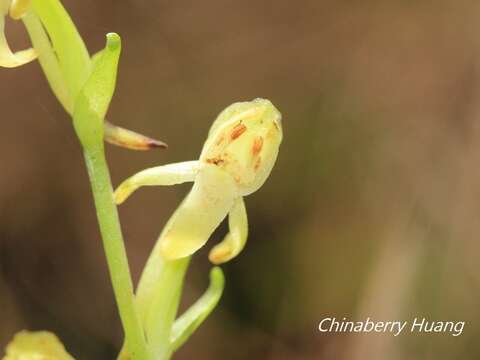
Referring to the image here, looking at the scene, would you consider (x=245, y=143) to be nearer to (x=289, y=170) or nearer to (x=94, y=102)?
(x=94, y=102)

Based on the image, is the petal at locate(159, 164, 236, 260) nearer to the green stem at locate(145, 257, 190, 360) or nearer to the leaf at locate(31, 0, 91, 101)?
the green stem at locate(145, 257, 190, 360)

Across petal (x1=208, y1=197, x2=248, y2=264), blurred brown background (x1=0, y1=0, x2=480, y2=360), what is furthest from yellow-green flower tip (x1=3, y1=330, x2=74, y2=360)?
blurred brown background (x1=0, y1=0, x2=480, y2=360)

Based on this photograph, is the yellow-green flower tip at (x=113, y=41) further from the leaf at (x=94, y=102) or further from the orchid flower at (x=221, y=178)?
the orchid flower at (x=221, y=178)

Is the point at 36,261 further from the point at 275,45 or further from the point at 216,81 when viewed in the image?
the point at 275,45

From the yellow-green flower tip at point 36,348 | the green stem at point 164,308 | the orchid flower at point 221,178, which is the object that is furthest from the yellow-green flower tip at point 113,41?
the yellow-green flower tip at point 36,348

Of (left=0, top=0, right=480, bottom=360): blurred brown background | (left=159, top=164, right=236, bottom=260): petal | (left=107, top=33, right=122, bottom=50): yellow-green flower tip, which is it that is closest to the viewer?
(left=107, top=33, right=122, bottom=50): yellow-green flower tip

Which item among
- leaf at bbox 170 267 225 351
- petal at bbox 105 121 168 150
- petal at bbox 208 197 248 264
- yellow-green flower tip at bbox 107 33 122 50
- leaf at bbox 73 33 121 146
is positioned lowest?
leaf at bbox 170 267 225 351
